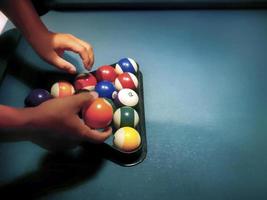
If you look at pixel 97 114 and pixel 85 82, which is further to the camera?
pixel 85 82

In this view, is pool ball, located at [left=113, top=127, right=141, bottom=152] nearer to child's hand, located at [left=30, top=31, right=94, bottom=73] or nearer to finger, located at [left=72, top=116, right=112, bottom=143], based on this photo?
finger, located at [left=72, top=116, right=112, bottom=143]

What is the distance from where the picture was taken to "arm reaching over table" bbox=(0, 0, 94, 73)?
0.97 metres

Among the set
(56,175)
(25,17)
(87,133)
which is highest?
(25,17)

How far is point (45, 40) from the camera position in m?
0.98

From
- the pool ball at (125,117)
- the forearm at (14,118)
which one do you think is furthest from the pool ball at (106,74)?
the forearm at (14,118)

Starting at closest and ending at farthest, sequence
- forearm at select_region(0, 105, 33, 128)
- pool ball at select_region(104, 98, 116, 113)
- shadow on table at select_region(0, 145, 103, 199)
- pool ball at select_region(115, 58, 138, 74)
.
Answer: forearm at select_region(0, 105, 33, 128) → shadow on table at select_region(0, 145, 103, 199) → pool ball at select_region(104, 98, 116, 113) → pool ball at select_region(115, 58, 138, 74)

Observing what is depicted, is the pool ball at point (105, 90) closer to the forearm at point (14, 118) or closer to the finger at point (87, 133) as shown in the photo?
the finger at point (87, 133)

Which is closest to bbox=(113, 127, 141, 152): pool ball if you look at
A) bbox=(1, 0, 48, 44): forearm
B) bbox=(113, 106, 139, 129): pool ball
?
bbox=(113, 106, 139, 129): pool ball

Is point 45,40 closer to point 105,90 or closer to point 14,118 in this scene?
point 105,90

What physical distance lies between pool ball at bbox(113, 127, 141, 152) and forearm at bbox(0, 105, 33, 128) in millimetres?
223

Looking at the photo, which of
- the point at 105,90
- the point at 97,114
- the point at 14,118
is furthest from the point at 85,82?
the point at 14,118

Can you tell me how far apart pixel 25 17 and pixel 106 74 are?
0.26m

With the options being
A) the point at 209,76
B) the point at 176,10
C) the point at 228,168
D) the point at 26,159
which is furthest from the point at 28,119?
the point at 176,10

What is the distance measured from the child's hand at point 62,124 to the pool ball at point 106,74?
0.17 meters
